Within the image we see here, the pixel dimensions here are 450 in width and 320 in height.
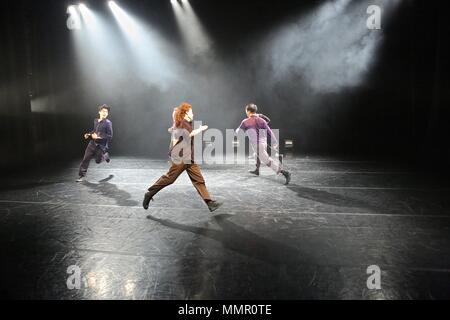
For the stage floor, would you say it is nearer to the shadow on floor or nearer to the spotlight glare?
the shadow on floor

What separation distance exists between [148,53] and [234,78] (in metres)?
3.27

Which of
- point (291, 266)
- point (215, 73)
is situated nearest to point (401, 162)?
point (215, 73)

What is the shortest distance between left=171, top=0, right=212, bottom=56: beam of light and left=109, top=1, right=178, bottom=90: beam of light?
2.66 feet

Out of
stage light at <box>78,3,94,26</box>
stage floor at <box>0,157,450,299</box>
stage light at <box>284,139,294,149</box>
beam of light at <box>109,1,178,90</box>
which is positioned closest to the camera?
stage floor at <box>0,157,450,299</box>

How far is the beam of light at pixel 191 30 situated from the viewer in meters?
11.0

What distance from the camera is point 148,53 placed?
1174 cm

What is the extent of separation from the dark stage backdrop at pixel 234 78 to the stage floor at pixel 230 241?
179 inches

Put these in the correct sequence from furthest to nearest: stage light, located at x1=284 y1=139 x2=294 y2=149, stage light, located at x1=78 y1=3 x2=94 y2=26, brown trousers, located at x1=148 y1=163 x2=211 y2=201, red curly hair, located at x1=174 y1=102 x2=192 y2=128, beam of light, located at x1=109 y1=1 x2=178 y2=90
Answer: beam of light, located at x1=109 y1=1 x2=178 y2=90
stage light, located at x1=284 y1=139 x2=294 y2=149
stage light, located at x1=78 y1=3 x2=94 y2=26
brown trousers, located at x1=148 y1=163 x2=211 y2=201
red curly hair, located at x1=174 y1=102 x2=192 y2=128

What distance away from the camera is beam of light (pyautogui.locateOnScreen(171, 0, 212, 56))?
10961 millimetres

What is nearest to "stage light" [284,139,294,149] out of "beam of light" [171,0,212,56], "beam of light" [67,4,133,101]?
"beam of light" [171,0,212,56]

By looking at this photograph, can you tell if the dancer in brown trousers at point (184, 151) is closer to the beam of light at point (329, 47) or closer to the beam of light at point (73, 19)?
the beam of light at point (329, 47)

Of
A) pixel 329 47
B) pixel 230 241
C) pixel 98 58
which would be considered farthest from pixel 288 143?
pixel 230 241

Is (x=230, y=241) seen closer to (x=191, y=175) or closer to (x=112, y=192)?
(x=191, y=175)

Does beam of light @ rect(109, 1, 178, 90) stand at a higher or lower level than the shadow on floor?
higher
